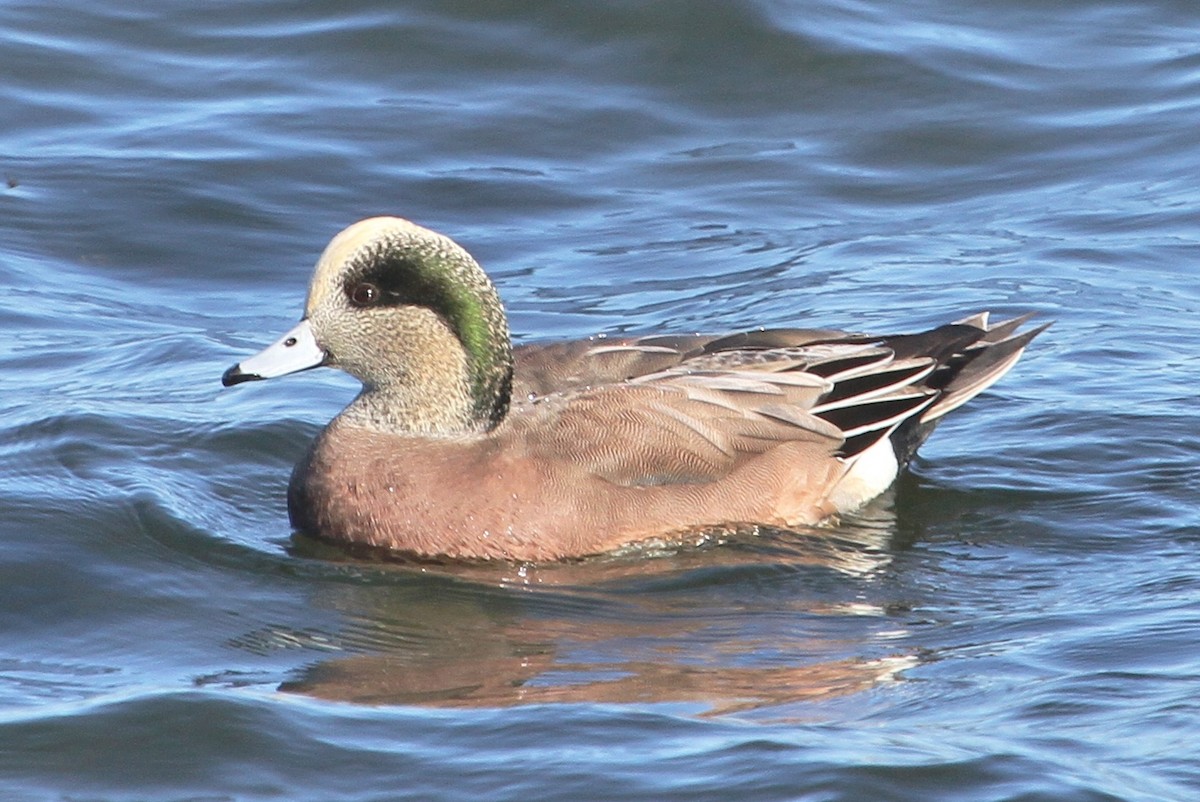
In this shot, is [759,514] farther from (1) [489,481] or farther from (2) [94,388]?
(2) [94,388]

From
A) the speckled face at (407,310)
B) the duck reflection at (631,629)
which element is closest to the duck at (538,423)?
the speckled face at (407,310)

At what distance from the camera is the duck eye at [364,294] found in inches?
257

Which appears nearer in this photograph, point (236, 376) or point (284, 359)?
point (236, 376)

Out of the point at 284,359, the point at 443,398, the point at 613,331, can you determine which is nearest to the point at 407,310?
the point at 443,398

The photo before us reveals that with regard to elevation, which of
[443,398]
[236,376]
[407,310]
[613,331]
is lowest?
[613,331]

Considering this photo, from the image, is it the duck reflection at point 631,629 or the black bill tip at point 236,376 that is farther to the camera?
the black bill tip at point 236,376

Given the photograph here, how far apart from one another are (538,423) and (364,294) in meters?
0.67

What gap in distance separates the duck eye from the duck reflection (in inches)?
30.5

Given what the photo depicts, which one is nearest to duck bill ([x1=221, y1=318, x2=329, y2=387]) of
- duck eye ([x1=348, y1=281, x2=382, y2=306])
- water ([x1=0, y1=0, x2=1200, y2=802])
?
duck eye ([x1=348, y1=281, x2=382, y2=306])

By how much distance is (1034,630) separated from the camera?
18.4 feet

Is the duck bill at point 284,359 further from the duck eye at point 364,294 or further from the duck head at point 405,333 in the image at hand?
the duck eye at point 364,294

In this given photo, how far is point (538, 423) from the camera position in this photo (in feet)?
21.6

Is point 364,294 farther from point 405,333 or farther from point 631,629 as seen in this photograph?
point 631,629

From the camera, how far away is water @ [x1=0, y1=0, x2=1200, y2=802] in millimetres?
4898
